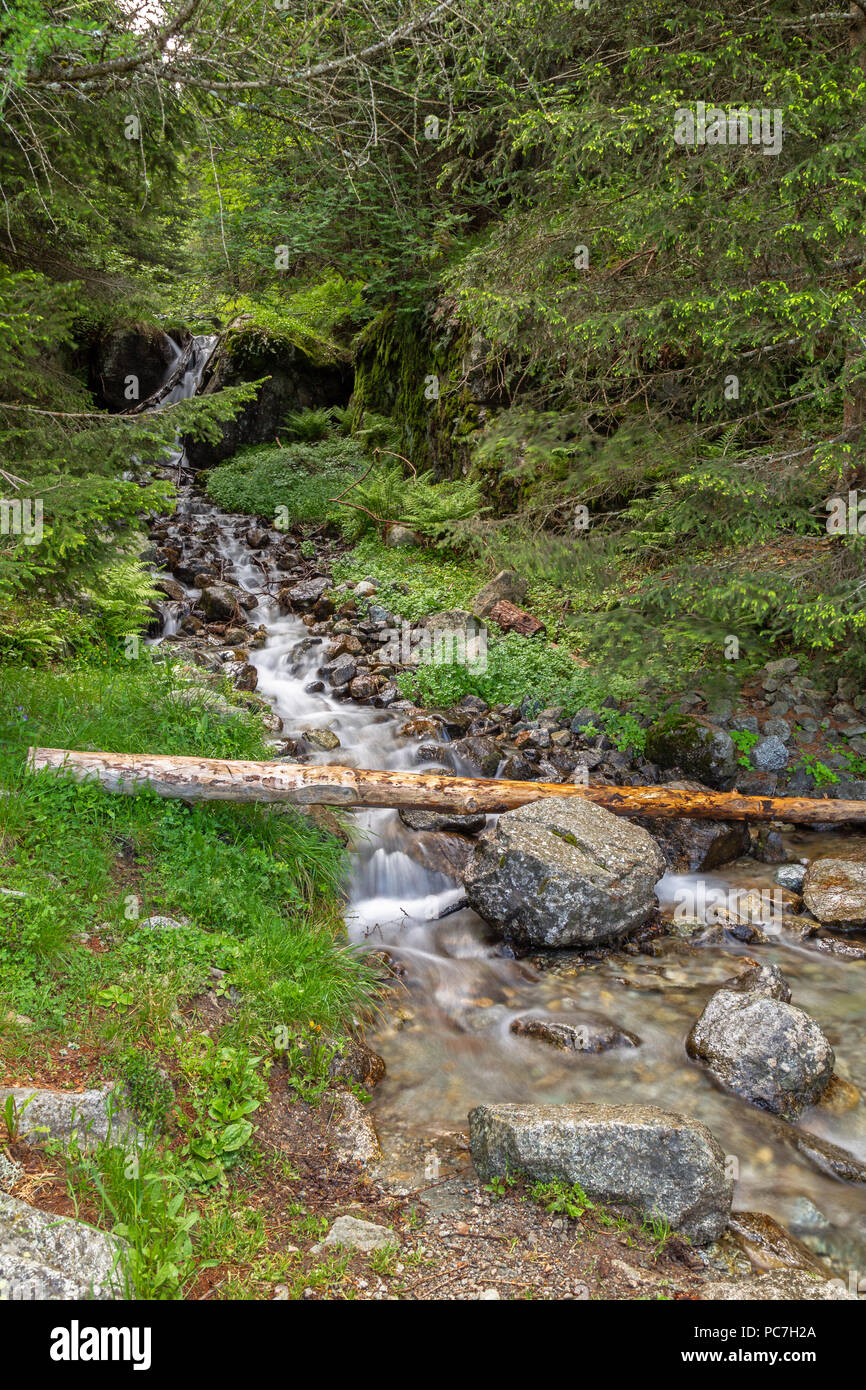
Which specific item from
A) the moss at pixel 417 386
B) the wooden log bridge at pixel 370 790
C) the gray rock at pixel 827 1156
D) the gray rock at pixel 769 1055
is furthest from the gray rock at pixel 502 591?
the gray rock at pixel 827 1156

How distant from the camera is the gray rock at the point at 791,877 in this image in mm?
6562

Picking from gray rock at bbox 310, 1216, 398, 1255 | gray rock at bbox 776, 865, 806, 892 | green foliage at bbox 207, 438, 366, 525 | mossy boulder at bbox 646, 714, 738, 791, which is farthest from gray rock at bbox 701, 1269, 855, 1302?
green foliage at bbox 207, 438, 366, 525

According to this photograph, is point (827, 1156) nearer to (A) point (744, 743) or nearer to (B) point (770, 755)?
(B) point (770, 755)

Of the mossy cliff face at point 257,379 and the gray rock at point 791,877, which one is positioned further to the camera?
the mossy cliff face at point 257,379

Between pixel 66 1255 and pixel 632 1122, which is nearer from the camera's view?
pixel 66 1255

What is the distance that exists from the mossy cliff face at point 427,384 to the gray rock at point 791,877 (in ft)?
28.9

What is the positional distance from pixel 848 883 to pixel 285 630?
842 centimetres

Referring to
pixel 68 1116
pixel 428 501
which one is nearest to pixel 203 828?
pixel 68 1116

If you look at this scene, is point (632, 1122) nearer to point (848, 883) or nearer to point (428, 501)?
point (848, 883)

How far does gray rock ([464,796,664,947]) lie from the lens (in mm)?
5547

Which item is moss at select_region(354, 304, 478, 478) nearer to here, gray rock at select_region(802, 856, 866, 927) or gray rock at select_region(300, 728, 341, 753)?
gray rock at select_region(300, 728, 341, 753)

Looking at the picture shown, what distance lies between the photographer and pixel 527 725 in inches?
342

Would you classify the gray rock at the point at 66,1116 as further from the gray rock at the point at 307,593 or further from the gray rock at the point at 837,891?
the gray rock at the point at 307,593

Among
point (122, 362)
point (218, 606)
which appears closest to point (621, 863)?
point (218, 606)
